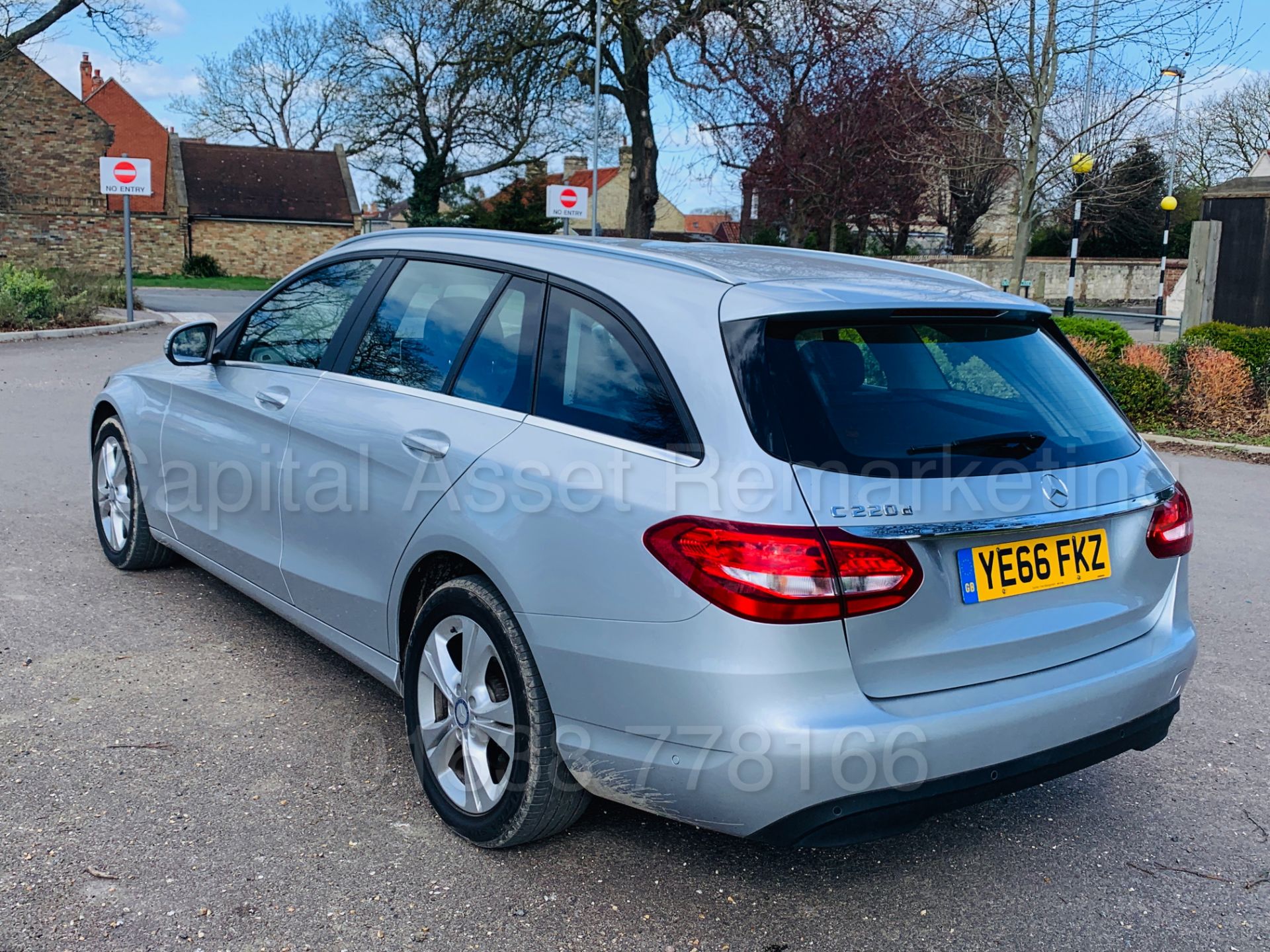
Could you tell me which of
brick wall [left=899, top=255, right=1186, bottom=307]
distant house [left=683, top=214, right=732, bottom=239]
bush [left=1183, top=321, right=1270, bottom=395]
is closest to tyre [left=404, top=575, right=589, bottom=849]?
bush [left=1183, top=321, right=1270, bottom=395]

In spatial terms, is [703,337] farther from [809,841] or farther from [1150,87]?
[1150,87]

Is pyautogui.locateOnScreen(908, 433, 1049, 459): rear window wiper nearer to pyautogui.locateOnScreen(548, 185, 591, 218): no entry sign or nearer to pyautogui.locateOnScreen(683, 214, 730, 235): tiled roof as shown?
pyautogui.locateOnScreen(548, 185, 591, 218): no entry sign

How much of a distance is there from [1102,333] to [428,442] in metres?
10.8

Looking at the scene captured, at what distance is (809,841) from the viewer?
266cm

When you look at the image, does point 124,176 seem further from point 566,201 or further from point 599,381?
point 599,381

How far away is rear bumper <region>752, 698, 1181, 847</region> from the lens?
263 centimetres

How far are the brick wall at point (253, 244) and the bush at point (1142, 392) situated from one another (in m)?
47.9

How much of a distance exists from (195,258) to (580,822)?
55.1 metres

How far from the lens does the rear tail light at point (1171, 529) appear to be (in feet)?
10.4

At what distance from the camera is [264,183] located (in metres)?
58.1

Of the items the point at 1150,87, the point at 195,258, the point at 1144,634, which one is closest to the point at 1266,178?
the point at 1150,87

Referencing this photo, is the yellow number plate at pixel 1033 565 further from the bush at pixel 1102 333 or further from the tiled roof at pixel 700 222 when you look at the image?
the tiled roof at pixel 700 222

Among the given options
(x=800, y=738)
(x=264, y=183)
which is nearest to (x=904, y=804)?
(x=800, y=738)

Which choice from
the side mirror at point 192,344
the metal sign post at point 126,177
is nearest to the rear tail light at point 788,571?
the side mirror at point 192,344
